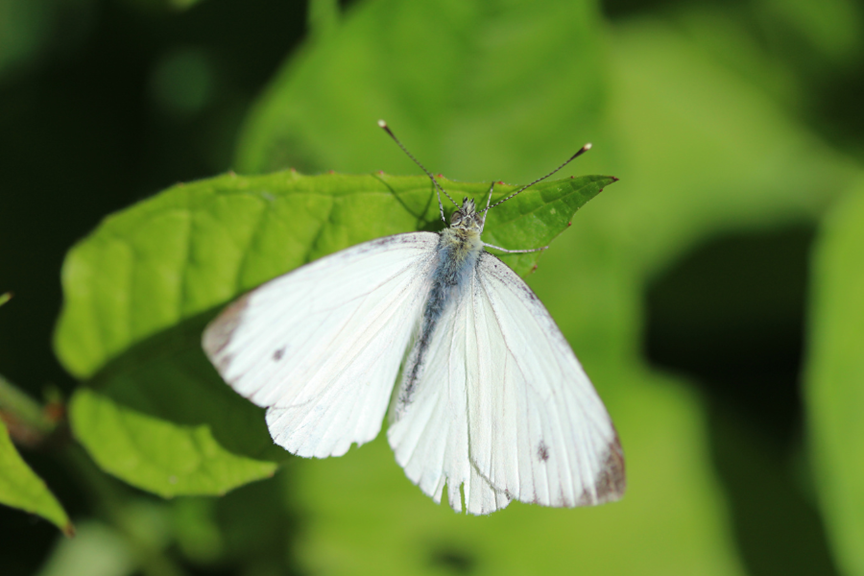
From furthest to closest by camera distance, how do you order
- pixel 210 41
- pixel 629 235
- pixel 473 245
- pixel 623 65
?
pixel 623 65, pixel 629 235, pixel 210 41, pixel 473 245

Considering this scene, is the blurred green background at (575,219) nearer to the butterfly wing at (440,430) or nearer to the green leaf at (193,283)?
the green leaf at (193,283)

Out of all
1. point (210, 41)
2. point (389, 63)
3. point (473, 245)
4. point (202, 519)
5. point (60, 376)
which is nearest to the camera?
point (473, 245)

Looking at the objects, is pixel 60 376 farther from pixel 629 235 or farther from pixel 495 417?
pixel 629 235

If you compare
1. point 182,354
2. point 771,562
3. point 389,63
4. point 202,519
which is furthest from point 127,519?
point 771,562

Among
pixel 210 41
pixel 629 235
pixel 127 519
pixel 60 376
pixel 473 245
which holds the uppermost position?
pixel 210 41

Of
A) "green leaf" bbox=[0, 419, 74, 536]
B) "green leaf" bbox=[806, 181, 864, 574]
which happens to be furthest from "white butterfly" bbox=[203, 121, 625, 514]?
"green leaf" bbox=[806, 181, 864, 574]

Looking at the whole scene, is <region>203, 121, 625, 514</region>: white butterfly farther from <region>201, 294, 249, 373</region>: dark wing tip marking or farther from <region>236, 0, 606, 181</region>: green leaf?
<region>236, 0, 606, 181</region>: green leaf

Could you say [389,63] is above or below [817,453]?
above

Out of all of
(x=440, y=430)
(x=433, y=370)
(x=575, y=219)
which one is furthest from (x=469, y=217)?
(x=575, y=219)
